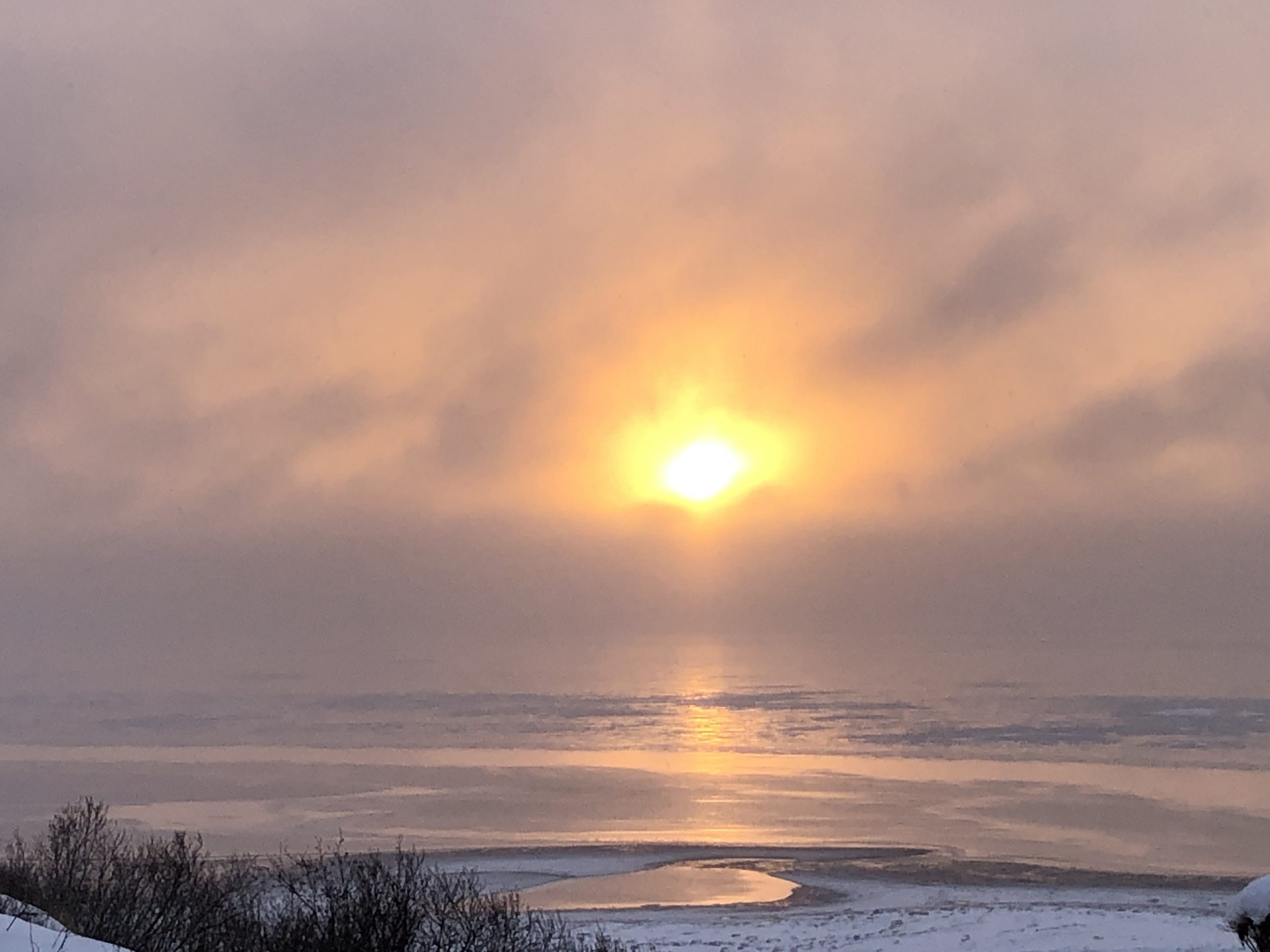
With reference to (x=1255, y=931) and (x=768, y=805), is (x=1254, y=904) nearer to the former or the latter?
(x=1255, y=931)

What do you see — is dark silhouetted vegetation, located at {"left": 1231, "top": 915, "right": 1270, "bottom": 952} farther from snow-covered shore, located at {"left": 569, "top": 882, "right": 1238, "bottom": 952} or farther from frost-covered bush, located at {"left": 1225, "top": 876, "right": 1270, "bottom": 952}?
snow-covered shore, located at {"left": 569, "top": 882, "right": 1238, "bottom": 952}

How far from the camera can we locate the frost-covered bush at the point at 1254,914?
1103 centimetres

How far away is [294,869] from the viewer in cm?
3042

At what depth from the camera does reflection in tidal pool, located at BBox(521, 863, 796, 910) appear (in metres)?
28.9

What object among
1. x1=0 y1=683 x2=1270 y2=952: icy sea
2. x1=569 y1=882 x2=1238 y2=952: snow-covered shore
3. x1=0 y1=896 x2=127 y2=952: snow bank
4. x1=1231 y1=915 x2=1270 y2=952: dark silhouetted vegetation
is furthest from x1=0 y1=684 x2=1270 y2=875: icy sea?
x1=0 y1=896 x2=127 y2=952: snow bank

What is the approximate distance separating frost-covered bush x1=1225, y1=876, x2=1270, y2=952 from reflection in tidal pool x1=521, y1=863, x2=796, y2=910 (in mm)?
18495

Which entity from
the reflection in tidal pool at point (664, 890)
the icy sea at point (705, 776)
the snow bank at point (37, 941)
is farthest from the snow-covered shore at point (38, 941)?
the icy sea at point (705, 776)

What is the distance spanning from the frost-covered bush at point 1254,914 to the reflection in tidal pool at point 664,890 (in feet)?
60.7

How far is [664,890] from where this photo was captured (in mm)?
30453

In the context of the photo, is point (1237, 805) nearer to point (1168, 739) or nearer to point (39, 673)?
point (1168, 739)

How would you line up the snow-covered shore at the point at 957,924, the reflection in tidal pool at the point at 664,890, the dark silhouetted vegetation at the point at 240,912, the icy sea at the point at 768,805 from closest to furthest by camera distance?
the dark silhouetted vegetation at the point at 240,912 → the snow-covered shore at the point at 957,924 → the icy sea at the point at 768,805 → the reflection in tidal pool at the point at 664,890

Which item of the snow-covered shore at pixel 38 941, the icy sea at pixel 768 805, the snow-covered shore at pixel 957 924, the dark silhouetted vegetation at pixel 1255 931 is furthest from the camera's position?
the icy sea at pixel 768 805

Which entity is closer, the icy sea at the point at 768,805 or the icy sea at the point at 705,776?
the icy sea at the point at 768,805

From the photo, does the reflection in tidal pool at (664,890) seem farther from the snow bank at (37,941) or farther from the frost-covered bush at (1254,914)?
the snow bank at (37,941)
